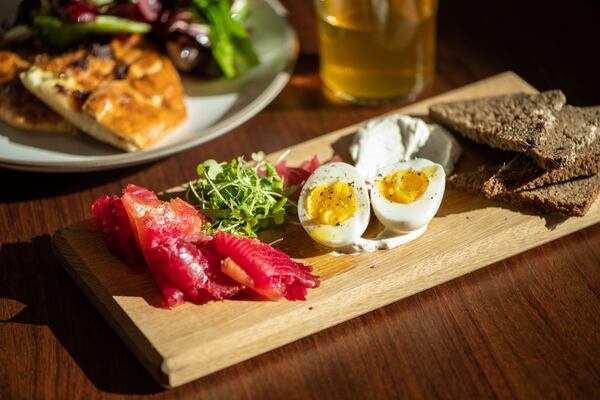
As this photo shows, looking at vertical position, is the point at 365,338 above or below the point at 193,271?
below

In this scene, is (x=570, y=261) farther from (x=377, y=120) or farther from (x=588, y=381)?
(x=377, y=120)

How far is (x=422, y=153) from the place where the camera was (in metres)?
3.43

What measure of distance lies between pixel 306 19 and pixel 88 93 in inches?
66.8

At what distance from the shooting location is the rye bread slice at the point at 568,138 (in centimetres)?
309

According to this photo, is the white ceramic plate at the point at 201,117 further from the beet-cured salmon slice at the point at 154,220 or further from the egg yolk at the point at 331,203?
the egg yolk at the point at 331,203

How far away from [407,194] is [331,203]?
0.95 ft

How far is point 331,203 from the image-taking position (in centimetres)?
295

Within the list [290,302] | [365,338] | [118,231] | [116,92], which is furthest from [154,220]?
[116,92]

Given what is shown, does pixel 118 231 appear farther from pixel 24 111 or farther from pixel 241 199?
pixel 24 111

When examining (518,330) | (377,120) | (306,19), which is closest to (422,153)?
(377,120)

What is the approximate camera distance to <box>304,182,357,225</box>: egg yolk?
2.91m

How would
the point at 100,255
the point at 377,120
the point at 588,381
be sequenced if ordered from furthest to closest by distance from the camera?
the point at 377,120
the point at 100,255
the point at 588,381

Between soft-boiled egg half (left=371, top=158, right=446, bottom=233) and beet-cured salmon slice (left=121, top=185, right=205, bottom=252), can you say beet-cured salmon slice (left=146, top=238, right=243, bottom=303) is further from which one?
soft-boiled egg half (left=371, top=158, right=446, bottom=233)

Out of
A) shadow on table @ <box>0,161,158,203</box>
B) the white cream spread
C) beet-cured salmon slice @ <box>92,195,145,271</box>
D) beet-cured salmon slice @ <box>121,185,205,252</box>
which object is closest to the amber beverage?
the white cream spread
